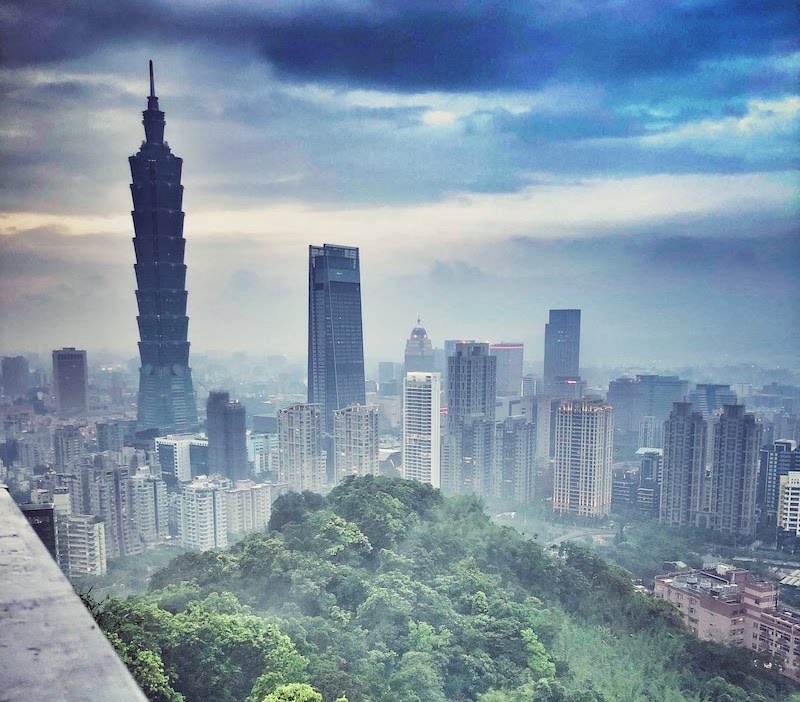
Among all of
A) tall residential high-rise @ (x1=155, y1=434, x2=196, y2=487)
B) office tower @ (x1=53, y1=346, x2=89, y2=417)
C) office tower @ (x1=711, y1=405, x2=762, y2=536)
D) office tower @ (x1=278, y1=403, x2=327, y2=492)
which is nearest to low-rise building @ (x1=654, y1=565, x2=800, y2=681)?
office tower @ (x1=711, y1=405, x2=762, y2=536)

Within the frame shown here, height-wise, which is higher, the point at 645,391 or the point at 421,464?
the point at 645,391

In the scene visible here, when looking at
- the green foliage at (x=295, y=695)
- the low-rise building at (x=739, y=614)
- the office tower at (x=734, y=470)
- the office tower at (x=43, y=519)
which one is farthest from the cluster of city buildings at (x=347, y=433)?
the office tower at (x=43, y=519)

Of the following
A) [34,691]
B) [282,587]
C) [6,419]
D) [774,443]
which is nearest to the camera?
[34,691]

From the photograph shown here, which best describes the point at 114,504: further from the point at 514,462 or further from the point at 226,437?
the point at 514,462

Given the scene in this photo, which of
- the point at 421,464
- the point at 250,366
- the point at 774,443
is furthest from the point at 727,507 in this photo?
the point at 250,366

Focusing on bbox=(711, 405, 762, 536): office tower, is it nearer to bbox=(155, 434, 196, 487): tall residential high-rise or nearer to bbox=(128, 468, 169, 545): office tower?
bbox=(128, 468, 169, 545): office tower

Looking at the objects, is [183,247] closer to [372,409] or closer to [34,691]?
[372,409]

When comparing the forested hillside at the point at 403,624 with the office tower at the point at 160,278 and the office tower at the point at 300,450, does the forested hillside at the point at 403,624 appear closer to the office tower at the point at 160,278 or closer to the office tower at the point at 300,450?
the office tower at the point at 300,450
